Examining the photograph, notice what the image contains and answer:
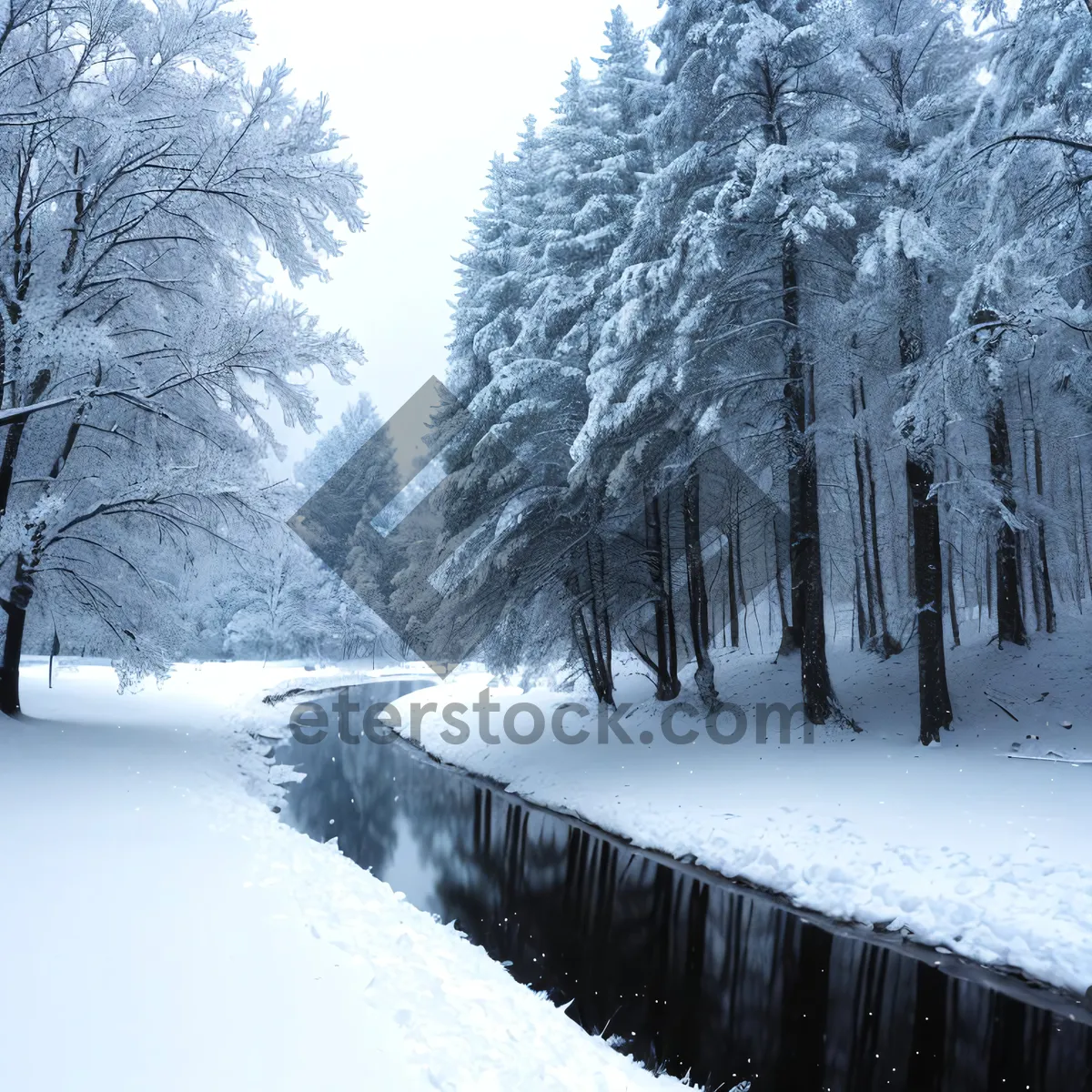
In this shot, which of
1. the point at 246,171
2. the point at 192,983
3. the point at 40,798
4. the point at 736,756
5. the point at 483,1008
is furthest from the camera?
the point at 736,756

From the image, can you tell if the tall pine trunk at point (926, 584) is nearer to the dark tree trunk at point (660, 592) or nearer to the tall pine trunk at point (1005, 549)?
the tall pine trunk at point (1005, 549)

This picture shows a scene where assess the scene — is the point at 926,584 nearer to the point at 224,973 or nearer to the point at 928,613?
the point at 928,613

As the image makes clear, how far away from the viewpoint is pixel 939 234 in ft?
35.5

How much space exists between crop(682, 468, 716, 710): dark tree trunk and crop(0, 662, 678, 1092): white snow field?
28.8 feet

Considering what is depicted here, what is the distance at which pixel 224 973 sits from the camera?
425 centimetres

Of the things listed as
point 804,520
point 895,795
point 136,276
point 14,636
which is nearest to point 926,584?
point 804,520

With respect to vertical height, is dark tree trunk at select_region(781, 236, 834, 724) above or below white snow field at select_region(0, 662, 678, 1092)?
above

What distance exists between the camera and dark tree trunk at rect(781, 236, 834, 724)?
41.8 feet

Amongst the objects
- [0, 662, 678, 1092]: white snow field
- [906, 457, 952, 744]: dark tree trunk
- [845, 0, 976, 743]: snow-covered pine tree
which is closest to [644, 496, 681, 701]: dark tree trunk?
[845, 0, 976, 743]: snow-covered pine tree

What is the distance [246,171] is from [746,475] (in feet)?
33.8

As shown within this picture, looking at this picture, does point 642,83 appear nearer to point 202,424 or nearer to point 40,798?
point 202,424

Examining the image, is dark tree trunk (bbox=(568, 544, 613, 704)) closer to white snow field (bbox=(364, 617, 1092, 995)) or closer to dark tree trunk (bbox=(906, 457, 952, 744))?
white snow field (bbox=(364, 617, 1092, 995))

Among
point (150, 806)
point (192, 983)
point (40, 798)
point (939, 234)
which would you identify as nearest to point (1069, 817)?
point (939, 234)

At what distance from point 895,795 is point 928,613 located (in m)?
3.55
